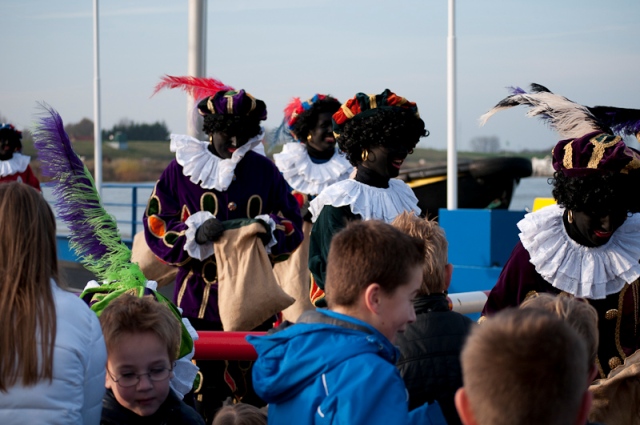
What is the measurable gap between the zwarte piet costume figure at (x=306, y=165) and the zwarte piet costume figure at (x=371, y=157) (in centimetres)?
242

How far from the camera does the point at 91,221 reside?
11.9 ft

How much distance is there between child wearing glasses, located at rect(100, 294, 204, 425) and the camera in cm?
282

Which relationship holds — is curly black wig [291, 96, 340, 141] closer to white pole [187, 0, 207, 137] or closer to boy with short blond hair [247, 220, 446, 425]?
white pole [187, 0, 207, 137]

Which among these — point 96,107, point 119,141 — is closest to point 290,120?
point 96,107

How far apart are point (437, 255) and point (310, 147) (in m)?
4.69

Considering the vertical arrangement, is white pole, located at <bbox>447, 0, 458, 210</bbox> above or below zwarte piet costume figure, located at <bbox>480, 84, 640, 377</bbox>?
above

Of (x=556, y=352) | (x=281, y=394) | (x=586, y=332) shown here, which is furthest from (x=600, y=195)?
(x=556, y=352)

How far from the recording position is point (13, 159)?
12.5 metres

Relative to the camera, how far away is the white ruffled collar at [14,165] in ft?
40.1

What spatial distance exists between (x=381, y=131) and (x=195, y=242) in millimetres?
1325

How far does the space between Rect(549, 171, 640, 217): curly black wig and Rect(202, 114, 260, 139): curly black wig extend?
2260mm

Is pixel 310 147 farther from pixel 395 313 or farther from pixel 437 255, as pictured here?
pixel 395 313

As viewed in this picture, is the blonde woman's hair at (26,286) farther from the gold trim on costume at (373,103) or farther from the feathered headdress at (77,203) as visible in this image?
the gold trim on costume at (373,103)

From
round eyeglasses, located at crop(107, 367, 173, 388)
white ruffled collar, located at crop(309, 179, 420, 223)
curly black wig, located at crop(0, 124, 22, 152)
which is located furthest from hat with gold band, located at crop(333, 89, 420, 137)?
curly black wig, located at crop(0, 124, 22, 152)
